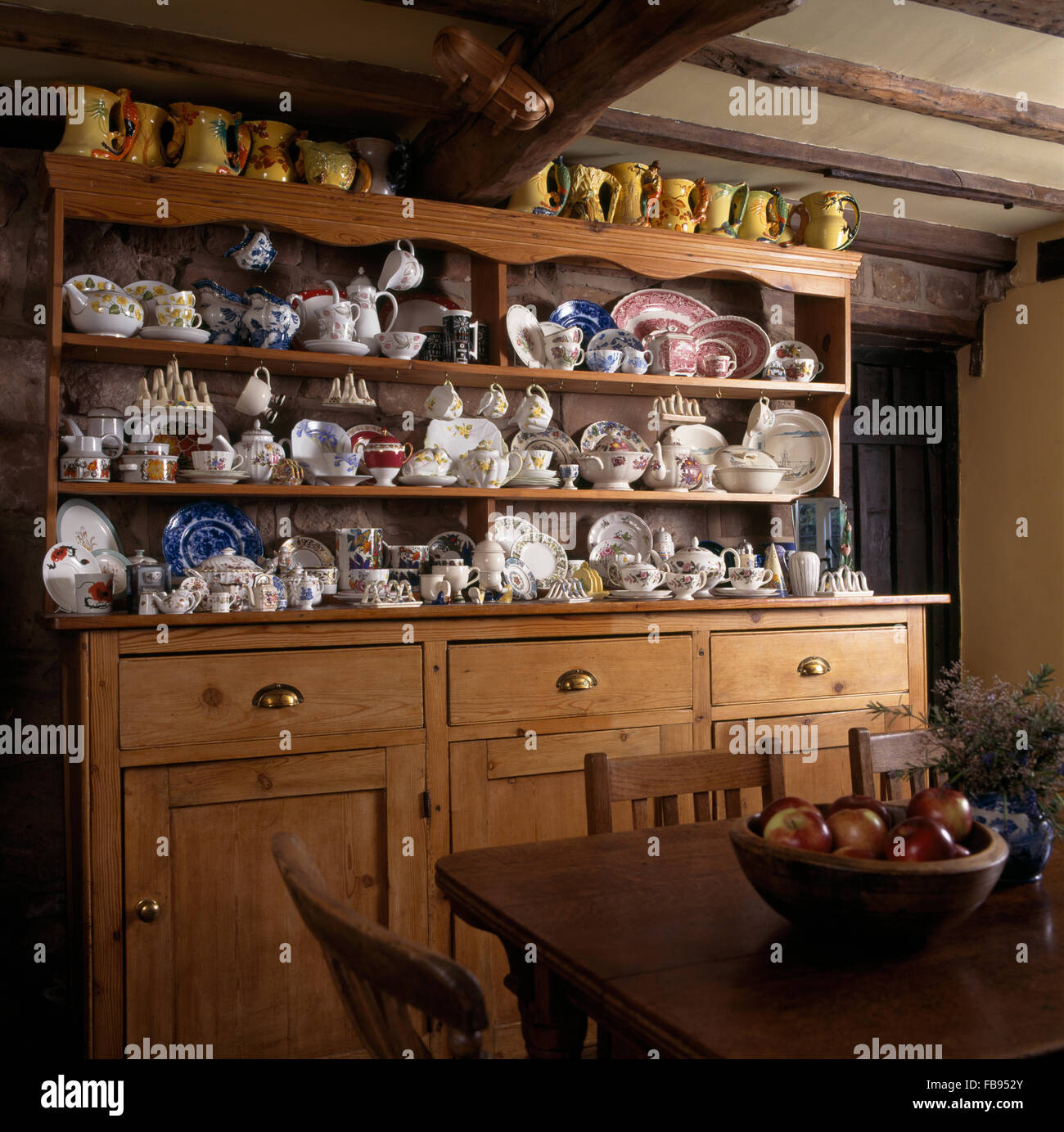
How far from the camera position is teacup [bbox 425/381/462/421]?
2.78m

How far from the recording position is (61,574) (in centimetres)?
233

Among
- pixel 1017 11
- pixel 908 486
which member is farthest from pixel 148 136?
pixel 908 486

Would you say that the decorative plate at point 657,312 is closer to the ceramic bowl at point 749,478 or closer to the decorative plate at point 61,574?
the ceramic bowl at point 749,478

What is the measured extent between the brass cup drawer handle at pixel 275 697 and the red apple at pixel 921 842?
145cm

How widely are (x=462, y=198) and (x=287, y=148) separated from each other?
470mm

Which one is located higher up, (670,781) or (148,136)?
(148,136)

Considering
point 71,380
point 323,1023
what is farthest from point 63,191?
point 323,1023

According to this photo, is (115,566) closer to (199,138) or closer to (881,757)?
(199,138)

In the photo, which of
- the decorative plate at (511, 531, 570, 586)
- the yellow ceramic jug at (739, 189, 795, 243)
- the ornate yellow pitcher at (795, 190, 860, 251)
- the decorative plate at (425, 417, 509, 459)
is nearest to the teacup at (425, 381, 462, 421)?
the decorative plate at (425, 417, 509, 459)

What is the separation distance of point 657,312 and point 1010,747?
2317mm

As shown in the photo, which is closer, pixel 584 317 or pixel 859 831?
pixel 859 831

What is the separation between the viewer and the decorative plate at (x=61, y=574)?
7.57 ft

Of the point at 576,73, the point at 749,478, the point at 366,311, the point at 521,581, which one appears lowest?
the point at 521,581

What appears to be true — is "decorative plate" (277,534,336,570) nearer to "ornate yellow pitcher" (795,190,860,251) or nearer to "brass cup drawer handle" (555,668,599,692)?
"brass cup drawer handle" (555,668,599,692)
